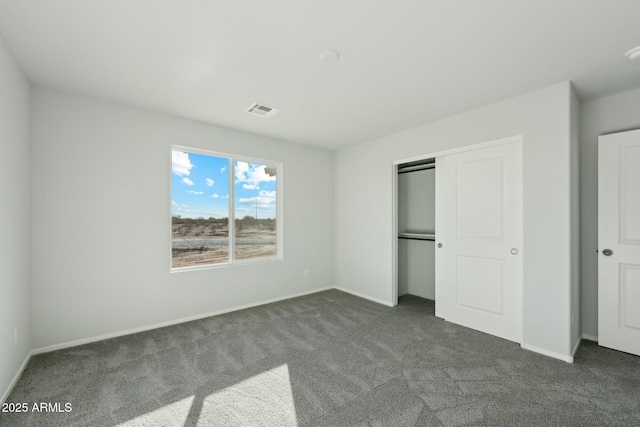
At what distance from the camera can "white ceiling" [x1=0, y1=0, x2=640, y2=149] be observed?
5.65 feet

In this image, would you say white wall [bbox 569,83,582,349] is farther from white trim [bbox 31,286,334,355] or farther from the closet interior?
white trim [bbox 31,286,334,355]

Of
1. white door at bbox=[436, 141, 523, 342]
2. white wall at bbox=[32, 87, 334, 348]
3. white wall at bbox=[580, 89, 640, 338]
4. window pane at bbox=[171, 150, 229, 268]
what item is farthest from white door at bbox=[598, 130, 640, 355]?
window pane at bbox=[171, 150, 229, 268]

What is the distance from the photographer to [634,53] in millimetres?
2133

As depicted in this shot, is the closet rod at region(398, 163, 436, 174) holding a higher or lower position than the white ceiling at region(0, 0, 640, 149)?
lower

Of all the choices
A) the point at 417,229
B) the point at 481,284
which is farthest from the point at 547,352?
the point at 417,229

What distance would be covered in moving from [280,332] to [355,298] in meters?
1.69

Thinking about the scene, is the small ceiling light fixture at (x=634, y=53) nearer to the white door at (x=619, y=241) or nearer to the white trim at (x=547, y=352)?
the white door at (x=619, y=241)

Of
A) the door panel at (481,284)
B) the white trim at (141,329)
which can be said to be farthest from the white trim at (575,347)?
the white trim at (141,329)

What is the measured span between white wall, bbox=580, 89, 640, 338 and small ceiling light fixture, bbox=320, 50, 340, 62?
9.40ft

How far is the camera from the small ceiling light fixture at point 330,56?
7.02 feet

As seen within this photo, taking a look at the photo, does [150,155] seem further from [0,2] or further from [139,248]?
[0,2]

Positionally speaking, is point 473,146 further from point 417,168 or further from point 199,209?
point 199,209

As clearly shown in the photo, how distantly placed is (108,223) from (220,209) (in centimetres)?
133

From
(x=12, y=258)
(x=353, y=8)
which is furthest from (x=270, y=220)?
(x=353, y=8)
